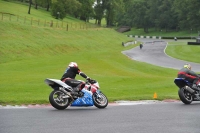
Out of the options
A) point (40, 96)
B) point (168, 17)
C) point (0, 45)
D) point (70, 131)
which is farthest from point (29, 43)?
point (168, 17)

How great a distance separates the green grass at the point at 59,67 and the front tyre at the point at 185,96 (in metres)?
2.10

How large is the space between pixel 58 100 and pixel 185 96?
6.03 m

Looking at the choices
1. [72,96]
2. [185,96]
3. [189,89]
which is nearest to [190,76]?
[189,89]

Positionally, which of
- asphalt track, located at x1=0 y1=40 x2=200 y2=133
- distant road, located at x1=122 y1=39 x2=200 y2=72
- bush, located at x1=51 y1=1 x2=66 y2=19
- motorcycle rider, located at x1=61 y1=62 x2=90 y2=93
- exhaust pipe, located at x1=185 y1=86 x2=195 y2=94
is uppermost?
bush, located at x1=51 y1=1 x2=66 y2=19

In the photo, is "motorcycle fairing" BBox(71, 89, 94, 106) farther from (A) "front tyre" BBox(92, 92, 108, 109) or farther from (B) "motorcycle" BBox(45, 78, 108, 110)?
(A) "front tyre" BBox(92, 92, 108, 109)

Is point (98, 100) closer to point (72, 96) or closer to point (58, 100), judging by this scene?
point (72, 96)

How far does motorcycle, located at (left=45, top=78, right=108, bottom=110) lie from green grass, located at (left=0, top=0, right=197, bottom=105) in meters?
2.16

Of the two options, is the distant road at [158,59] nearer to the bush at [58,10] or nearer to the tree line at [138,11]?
the bush at [58,10]

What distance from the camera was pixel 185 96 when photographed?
52.9 feet

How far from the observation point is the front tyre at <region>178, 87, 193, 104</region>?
16.0 meters

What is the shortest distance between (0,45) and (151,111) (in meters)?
37.6

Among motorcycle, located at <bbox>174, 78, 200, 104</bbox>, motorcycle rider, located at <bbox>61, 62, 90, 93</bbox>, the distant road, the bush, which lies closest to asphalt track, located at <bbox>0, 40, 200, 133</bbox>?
motorcycle rider, located at <bbox>61, 62, 90, 93</bbox>

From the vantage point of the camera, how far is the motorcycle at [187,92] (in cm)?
1600

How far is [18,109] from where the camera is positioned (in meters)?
13.5
